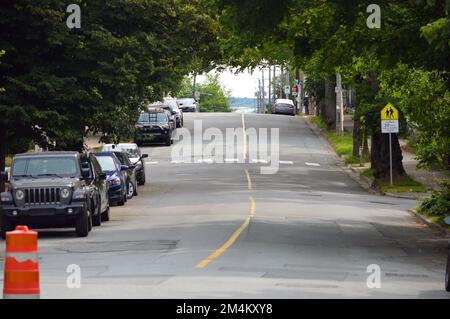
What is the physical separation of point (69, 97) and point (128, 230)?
23.5 ft

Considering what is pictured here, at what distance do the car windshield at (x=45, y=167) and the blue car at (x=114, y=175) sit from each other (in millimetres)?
8637

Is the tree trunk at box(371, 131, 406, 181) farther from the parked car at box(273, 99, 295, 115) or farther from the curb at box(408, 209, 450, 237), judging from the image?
the parked car at box(273, 99, 295, 115)

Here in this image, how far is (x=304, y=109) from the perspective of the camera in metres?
117

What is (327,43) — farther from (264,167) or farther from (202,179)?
(264,167)

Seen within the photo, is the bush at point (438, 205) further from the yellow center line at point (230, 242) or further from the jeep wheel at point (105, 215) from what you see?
the jeep wheel at point (105, 215)

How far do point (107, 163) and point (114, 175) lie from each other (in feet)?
2.49

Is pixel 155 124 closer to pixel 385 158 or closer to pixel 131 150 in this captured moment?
pixel 131 150

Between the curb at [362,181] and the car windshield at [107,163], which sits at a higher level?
the car windshield at [107,163]

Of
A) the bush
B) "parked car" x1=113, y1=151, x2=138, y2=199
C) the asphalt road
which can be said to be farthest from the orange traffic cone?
"parked car" x1=113, y1=151, x2=138, y2=199

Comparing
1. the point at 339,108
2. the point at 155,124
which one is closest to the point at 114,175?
the point at 155,124

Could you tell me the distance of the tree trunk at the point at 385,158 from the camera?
48.5 m

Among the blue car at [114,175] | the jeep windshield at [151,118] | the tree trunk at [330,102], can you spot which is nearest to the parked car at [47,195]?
the blue car at [114,175]

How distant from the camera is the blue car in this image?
37.2m
